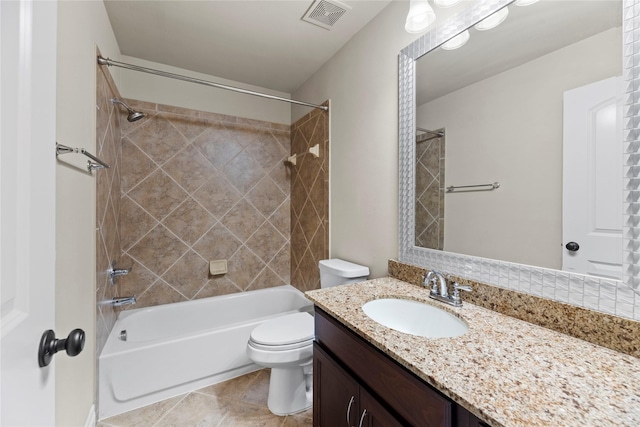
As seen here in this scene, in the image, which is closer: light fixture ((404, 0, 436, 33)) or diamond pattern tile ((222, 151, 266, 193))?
light fixture ((404, 0, 436, 33))

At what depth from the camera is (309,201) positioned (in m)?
2.48

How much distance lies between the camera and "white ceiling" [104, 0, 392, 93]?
1.62 meters

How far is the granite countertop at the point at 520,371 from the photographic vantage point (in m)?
0.53

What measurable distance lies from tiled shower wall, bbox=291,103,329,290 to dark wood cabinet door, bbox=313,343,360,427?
1109mm

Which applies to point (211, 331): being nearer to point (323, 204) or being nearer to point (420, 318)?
point (323, 204)

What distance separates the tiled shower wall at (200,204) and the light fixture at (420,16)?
1.75 meters

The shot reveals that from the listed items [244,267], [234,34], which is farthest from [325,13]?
[244,267]

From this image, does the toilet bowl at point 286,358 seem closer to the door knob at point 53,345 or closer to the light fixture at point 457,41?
the door knob at point 53,345

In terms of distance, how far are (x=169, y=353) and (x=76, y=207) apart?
1.06 meters

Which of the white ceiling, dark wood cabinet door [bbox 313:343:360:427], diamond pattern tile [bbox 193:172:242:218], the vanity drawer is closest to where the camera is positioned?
the vanity drawer

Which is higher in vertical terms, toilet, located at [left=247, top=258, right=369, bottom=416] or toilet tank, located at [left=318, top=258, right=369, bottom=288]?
toilet tank, located at [left=318, top=258, right=369, bottom=288]

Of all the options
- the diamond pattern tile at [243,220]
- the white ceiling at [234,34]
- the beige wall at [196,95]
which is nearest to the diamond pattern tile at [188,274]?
the diamond pattern tile at [243,220]

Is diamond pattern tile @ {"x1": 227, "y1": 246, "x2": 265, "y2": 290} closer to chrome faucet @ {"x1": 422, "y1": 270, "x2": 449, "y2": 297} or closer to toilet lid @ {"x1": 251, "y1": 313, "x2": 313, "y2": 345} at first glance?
toilet lid @ {"x1": 251, "y1": 313, "x2": 313, "y2": 345}

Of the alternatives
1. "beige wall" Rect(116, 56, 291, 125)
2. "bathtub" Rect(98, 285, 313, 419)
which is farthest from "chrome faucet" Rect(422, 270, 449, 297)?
"beige wall" Rect(116, 56, 291, 125)
